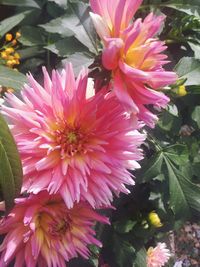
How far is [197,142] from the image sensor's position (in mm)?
1521

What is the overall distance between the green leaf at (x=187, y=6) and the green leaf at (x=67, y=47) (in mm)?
250

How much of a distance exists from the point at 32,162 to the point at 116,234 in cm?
87

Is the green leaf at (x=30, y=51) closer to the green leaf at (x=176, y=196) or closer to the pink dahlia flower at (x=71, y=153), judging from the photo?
the green leaf at (x=176, y=196)

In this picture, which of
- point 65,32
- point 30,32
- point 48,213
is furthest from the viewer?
point 30,32

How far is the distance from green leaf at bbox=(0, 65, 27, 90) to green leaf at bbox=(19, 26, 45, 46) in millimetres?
420

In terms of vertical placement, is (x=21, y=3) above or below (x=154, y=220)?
above

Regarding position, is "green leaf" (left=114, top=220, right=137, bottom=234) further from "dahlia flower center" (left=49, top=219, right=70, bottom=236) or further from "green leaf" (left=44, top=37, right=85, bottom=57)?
"dahlia flower center" (left=49, top=219, right=70, bottom=236)

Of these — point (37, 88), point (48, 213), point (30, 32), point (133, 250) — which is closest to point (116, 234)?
point (133, 250)

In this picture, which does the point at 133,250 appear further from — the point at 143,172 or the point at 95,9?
the point at 95,9

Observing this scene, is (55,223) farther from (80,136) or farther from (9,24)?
(9,24)

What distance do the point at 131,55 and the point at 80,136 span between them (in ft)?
0.55

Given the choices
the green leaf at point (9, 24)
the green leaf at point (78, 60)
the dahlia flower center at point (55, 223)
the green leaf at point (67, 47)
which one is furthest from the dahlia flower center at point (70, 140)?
the green leaf at point (9, 24)

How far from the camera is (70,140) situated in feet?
2.58

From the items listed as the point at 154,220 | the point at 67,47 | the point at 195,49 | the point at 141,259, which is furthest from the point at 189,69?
the point at 141,259
